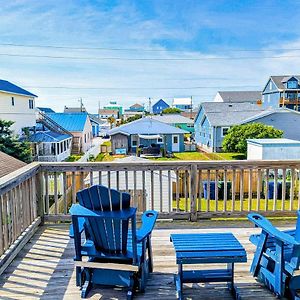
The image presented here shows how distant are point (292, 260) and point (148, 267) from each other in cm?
129

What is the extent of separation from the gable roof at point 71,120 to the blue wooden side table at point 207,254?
29396 mm

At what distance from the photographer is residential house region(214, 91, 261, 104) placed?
4703cm

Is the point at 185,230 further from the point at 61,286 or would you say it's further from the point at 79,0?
→ the point at 79,0

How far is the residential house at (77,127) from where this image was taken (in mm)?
30969

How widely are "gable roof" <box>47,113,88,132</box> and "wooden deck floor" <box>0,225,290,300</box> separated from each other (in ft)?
92.8

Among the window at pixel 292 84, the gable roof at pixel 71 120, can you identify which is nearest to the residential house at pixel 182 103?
the window at pixel 292 84

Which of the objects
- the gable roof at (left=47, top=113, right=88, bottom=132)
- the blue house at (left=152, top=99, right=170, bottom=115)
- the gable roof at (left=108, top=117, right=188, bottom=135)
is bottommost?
the gable roof at (left=108, top=117, right=188, bottom=135)

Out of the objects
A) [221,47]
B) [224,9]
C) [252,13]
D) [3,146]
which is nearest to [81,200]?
[224,9]

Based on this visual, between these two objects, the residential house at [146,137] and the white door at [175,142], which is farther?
the white door at [175,142]

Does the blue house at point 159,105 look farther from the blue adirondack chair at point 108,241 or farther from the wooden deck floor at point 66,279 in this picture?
the blue adirondack chair at point 108,241

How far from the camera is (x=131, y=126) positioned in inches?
1153

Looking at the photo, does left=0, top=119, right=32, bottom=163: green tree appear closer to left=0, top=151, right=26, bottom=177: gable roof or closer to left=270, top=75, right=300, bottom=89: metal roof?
left=0, top=151, right=26, bottom=177: gable roof

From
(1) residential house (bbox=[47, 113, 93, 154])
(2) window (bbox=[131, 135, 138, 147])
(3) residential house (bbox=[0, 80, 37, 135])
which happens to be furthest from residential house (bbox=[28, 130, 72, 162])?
(2) window (bbox=[131, 135, 138, 147])

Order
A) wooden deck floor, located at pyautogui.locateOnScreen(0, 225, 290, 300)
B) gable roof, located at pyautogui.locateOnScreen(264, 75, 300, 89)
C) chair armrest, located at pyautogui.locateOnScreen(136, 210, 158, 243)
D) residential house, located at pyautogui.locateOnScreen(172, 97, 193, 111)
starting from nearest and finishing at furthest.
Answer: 1. chair armrest, located at pyautogui.locateOnScreen(136, 210, 158, 243)
2. wooden deck floor, located at pyautogui.locateOnScreen(0, 225, 290, 300)
3. gable roof, located at pyautogui.locateOnScreen(264, 75, 300, 89)
4. residential house, located at pyautogui.locateOnScreen(172, 97, 193, 111)
